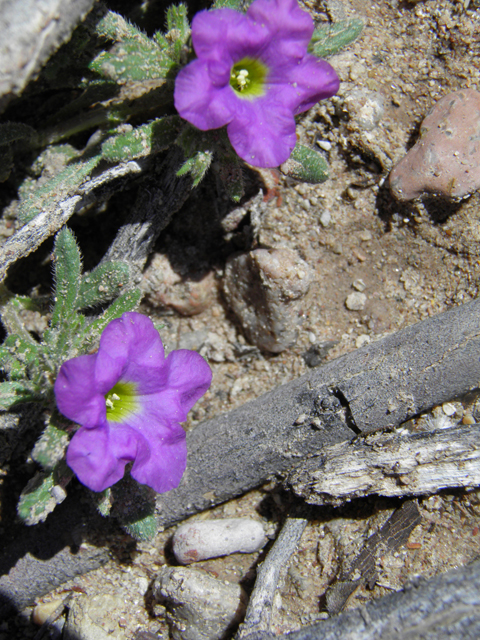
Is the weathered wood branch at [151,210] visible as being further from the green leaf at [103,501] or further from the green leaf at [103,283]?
the green leaf at [103,501]

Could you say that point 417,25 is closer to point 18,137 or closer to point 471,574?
point 18,137

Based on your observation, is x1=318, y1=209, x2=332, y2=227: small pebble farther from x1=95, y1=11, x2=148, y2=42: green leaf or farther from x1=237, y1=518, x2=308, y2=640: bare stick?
x1=237, y1=518, x2=308, y2=640: bare stick

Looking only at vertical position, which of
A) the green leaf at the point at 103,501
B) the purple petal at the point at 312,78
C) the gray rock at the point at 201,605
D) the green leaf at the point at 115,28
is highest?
the green leaf at the point at 115,28

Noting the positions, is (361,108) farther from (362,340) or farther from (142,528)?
(142,528)

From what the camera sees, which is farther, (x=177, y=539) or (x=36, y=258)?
(x=36, y=258)

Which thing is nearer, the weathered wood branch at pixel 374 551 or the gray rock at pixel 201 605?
the weathered wood branch at pixel 374 551

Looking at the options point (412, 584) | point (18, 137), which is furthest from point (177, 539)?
point (18, 137)

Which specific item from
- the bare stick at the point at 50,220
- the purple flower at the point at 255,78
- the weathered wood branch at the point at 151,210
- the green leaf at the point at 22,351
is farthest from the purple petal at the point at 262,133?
the green leaf at the point at 22,351
